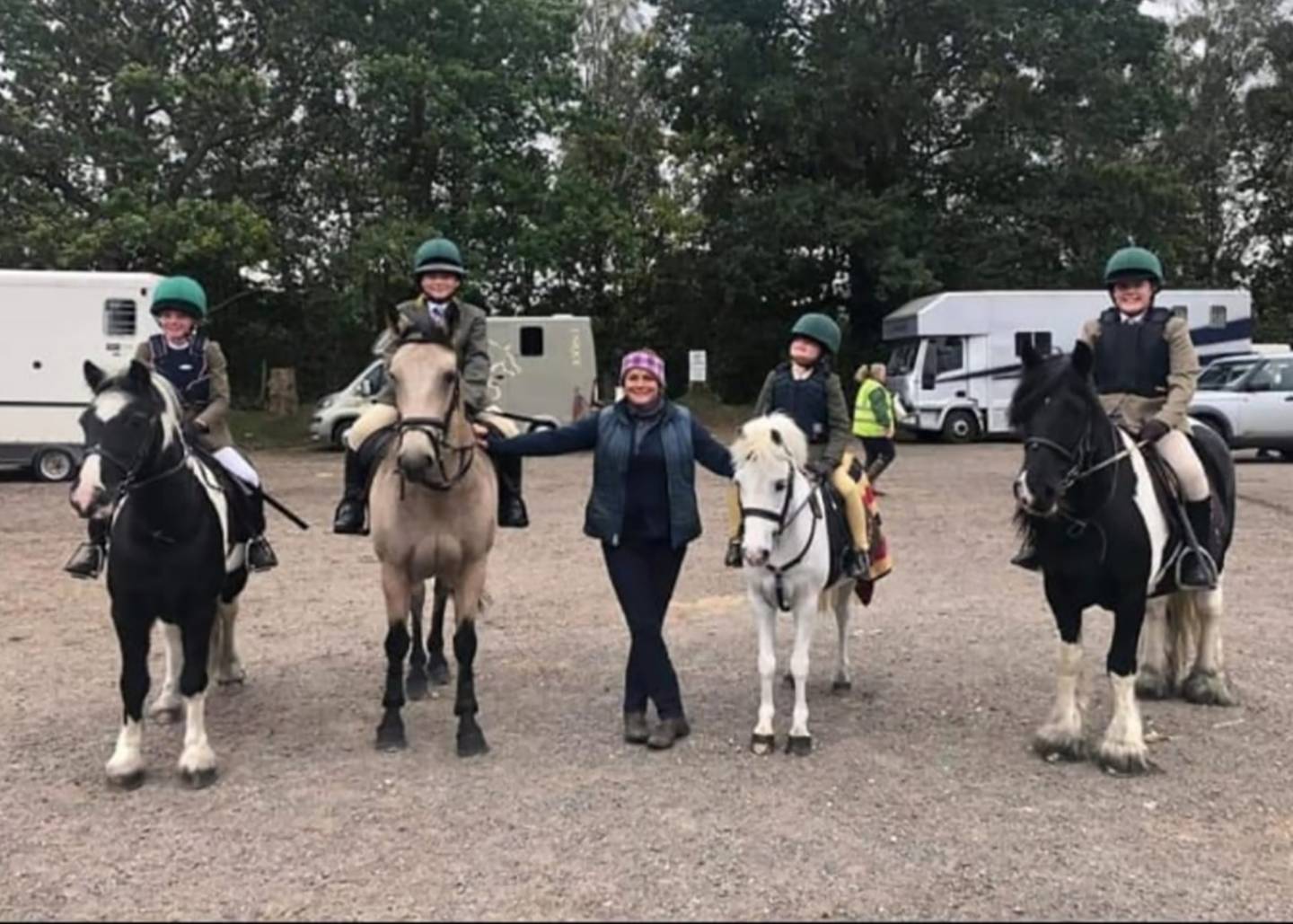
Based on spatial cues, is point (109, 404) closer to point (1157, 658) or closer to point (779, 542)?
point (779, 542)

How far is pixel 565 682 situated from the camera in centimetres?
663

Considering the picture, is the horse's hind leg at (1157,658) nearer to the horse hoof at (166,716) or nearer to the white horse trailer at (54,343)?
the horse hoof at (166,716)

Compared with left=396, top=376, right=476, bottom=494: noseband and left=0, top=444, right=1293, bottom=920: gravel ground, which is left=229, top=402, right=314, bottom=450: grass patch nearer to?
left=0, top=444, right=1293, bottom=920: gravel ground

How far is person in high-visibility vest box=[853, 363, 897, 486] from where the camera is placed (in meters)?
14.5

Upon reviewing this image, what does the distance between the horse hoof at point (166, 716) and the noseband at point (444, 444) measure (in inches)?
72.3

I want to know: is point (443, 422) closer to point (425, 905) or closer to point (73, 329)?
point (425, 905)

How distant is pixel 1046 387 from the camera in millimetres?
4988

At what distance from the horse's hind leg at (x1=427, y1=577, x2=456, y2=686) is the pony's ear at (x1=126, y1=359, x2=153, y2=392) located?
2.28m

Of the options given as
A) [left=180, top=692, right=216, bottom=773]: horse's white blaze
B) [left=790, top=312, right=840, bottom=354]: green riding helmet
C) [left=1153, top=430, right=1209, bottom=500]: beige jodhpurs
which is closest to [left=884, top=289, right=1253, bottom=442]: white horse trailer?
[left=1153, top=430, right=1209, bottom=500]: beige jodhpurs

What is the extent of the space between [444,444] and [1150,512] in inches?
130

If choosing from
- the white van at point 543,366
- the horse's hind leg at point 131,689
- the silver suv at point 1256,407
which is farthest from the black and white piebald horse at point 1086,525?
the white van at point 543,366

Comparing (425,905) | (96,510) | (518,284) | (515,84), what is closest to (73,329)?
(515,84)

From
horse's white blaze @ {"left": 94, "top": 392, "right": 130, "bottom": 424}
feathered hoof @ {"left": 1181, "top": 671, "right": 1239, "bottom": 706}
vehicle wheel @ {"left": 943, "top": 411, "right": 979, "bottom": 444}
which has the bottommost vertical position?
feathered hoof @ {"left": 1181, "top": 671, "right": 1239, "bottom": 706}

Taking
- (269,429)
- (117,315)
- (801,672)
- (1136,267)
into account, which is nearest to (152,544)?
(801,672)
